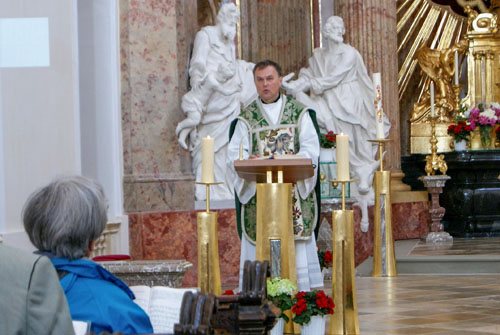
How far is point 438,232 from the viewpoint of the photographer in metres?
11.7

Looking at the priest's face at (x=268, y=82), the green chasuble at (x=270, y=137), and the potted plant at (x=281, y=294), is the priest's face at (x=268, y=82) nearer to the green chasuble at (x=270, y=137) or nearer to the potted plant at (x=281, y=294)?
the green chasuble at (x=270, y=137)

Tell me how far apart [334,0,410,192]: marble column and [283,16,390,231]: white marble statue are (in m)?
0.96

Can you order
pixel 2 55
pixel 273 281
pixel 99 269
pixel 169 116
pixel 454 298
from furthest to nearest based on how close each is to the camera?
pixel 169 116, pixel 454 298, pixel 2 55, pixel 273 281, pixel 99 269

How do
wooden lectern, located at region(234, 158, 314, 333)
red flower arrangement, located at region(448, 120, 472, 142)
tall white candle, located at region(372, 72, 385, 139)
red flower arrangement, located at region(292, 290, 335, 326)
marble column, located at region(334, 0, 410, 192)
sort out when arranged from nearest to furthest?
1. wooden lectern, located at region(234, 158, 314, 333)
2. red flower arrangement, located at region(292, 290, 335, 326)
3. tall white candle, located at region(372, 72, 385, 139)
4. marble column, located at region(334, 0, 410, 192)
5. red flower arrangement, located at region(448, 120, 472, 142)

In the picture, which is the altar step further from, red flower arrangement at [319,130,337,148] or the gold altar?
the gold altar

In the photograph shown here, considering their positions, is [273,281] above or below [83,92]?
below

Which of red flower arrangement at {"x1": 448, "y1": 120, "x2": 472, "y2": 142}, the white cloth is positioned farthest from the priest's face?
red flower arrangement at {"x1": 448, "y1": 120, "x2": 472, "y2": 142}

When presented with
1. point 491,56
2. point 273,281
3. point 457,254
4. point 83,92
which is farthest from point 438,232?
point 273,281

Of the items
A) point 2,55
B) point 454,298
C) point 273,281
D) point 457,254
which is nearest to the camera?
point 273,281

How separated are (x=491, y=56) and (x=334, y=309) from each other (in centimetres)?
946

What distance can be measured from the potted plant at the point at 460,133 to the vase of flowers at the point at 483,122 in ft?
0.30

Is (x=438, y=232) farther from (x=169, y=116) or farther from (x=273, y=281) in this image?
(x=273, y=281)

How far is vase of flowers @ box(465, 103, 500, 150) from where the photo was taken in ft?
41.4

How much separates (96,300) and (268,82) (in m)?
3.72
